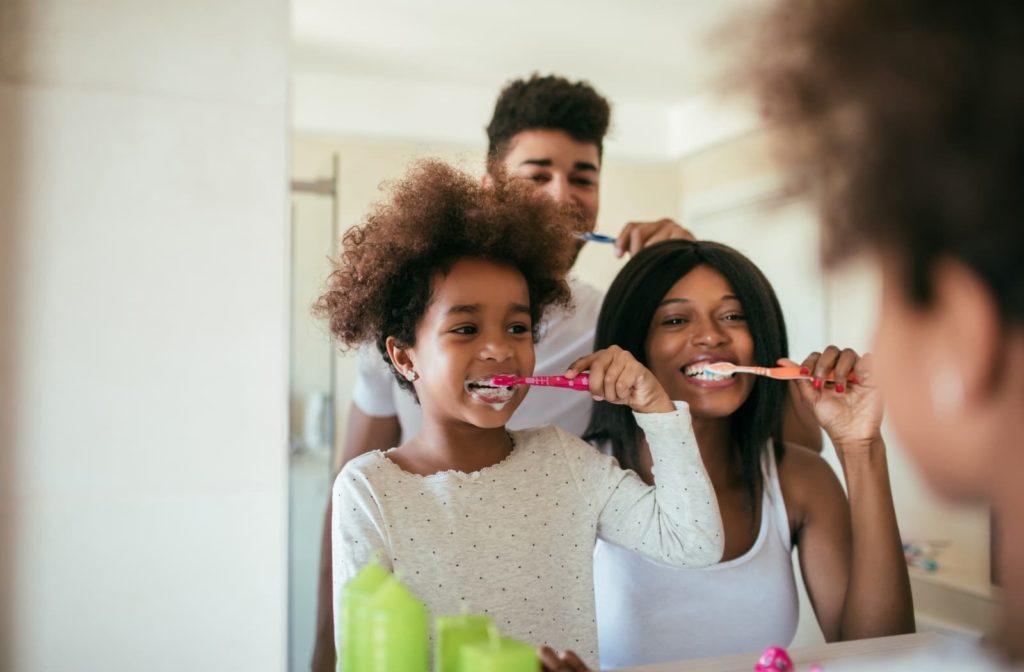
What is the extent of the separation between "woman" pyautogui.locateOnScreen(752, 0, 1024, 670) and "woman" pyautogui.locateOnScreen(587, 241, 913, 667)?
670 millimetres

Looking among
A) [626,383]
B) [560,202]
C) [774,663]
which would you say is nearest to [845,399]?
[626,383]

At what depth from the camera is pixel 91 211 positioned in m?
1.07

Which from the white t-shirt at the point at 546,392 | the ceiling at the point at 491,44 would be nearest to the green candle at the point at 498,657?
the white t-shirt at the point at 546,392

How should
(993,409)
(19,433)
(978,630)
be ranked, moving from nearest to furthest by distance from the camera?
(993,409)
(19,433)
(978,630)

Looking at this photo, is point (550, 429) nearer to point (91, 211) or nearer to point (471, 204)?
point (471, 204)

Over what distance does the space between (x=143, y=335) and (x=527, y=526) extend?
1.70 ft

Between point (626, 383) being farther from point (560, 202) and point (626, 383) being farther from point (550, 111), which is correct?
point (550, 111)

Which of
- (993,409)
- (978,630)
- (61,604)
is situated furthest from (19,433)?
(978,630)

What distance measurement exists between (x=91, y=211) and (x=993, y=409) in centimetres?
100

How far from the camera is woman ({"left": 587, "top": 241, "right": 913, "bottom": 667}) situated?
1067 mm

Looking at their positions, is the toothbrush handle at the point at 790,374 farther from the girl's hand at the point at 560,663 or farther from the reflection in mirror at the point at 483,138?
the reflection in mirror at the point at 483,138

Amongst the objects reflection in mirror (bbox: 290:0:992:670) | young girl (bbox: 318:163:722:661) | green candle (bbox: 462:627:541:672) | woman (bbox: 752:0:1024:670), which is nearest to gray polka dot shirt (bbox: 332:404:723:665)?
young girl (bbox: 318:163:722:661)

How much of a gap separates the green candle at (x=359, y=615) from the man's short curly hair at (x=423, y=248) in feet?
1.36

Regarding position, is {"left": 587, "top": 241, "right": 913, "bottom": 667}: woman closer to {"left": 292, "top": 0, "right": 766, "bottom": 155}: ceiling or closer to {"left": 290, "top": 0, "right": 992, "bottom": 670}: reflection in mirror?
{"left": 290, "top": 0, "right": 992, "bottom": 670}: reflection in mirror
